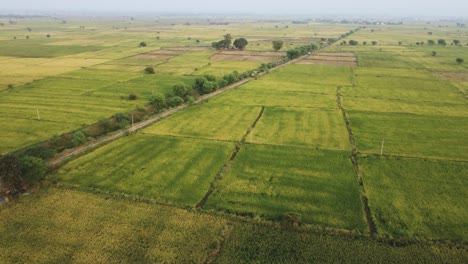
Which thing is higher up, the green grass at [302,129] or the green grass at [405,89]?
the green grass at [405,89]

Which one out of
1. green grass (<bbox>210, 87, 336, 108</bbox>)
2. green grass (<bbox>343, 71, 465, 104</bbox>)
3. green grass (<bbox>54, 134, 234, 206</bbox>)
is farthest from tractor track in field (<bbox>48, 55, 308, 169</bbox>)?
green grass (<bbox>343, 71, 465, 104</bbox>)

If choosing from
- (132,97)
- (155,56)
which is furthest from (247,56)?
(132,97)

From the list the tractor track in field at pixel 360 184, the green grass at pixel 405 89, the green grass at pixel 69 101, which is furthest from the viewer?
the green grass at pixel 405 89

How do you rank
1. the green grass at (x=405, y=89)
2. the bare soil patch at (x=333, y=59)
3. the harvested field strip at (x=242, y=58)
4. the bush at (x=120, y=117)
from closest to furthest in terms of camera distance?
the bush at (x=120, y=117)
the green grass at (x=405, y=89)
the bare soil patch at (x=333, y=59)
the harvested field strip at (x=242, y=58)

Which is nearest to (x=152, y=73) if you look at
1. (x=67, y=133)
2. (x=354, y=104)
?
(x=67, y=133)

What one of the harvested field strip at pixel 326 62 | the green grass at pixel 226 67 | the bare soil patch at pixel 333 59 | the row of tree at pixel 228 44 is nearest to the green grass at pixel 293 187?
the green grass at pixel 226 67

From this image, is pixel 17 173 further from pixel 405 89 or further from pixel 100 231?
pixel 405 89

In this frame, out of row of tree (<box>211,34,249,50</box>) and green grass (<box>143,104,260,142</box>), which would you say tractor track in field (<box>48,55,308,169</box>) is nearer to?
green grass (<box>143,104,260,142</box>)

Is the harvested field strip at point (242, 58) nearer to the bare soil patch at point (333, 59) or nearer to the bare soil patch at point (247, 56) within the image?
the bare soil patch at point (247, 56)
